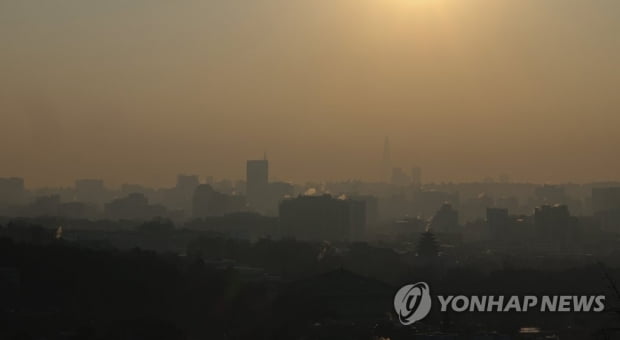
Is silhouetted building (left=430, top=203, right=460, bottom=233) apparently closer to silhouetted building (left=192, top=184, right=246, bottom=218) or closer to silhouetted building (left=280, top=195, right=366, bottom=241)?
silhouetted building (left=280, top=195, right=366, bottom=241)

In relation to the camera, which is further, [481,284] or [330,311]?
[481,284]

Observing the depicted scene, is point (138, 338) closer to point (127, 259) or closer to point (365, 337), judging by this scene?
point (365, 337)

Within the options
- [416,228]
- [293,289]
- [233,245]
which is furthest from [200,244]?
[416,228]

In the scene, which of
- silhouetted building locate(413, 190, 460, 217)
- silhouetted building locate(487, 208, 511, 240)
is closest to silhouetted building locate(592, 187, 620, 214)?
silhouetted building locate(413, 190, 460, 217)

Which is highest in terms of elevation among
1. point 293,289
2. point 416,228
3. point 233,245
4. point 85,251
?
point 416,228

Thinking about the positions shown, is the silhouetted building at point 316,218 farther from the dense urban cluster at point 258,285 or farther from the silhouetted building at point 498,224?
the silhouetted building at point 498,224

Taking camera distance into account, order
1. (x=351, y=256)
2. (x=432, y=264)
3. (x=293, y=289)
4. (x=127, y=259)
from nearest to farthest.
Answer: (x=293, y=289) < (x=127, y=259) < (x=432, y=264) < (x=351, y=256)
